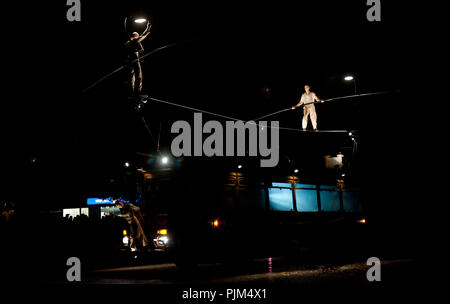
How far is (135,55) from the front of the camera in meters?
12.1

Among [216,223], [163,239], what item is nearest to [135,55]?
[216,223]

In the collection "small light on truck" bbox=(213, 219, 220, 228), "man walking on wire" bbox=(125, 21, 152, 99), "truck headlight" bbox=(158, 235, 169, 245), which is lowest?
"truck headlight" bbox=(158, 235, 169, 245)

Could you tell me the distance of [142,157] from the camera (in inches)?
984

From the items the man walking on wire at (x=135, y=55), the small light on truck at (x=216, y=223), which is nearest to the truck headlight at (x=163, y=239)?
the small light on truck at (x=216, y=223)

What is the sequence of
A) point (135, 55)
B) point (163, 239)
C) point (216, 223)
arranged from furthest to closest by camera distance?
point (163, 239)
point (216, 223)
point (135, 55)

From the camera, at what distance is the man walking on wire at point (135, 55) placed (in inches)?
468

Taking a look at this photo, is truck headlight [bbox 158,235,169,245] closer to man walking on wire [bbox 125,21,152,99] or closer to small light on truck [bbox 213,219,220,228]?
small light on truck [bbox 213,219,220,228]

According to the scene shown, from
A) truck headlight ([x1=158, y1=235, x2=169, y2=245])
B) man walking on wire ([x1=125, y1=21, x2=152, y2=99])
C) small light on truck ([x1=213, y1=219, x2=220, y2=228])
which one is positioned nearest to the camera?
man walking on wire ([x1=125, y1=21, x2=152, y2=99])

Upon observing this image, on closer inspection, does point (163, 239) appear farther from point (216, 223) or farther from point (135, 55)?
point (135, 55)

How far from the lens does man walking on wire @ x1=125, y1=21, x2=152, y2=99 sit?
39.0ft

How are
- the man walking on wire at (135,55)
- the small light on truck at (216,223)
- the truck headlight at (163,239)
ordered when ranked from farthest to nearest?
1. the truck headlight at (163,239)
2. the small light on truck at (216,223)
3. the man walking on wire at (135,55)

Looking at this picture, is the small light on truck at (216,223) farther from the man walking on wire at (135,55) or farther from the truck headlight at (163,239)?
the man walking on wire at (135,55)

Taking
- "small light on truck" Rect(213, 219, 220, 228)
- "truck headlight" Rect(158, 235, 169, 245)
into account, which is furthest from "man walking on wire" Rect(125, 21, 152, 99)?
"truck headlight" Rect(158, 235, 169, 245)
